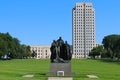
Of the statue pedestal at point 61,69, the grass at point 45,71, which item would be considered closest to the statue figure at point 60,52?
the statue pedestal at point 61,69

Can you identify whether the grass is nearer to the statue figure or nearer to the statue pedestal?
the statue pedestal

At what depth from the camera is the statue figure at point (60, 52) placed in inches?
→ 1652

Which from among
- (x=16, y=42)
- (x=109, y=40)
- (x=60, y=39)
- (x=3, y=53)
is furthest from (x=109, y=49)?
(x=60, y=39)

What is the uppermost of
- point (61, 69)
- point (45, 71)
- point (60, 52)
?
point (60, 52)

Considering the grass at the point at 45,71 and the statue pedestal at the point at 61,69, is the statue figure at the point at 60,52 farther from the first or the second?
the grass at the point at 45,71

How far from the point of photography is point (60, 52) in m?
43.0

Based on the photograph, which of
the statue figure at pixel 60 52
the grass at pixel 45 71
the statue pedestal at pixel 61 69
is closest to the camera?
the grass at pixel 45 71

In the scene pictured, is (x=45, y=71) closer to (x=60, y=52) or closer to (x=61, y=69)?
(x=60, y=52)

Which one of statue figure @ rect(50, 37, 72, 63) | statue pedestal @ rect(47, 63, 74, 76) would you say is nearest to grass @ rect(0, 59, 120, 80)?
statue pedestal @ rect(47, 63, 74, 76)

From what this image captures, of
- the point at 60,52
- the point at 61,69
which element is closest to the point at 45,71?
the point at 60,52

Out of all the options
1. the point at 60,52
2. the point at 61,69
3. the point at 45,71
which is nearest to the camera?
the point at 61,69

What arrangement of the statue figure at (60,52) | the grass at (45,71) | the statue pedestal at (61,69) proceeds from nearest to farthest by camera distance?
the grass at (45,71)
the statue pedestal at (61,69)
the statue figure at (60,52)

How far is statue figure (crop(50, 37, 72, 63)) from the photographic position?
41969 mm

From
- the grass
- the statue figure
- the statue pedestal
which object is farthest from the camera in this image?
the statue figure
